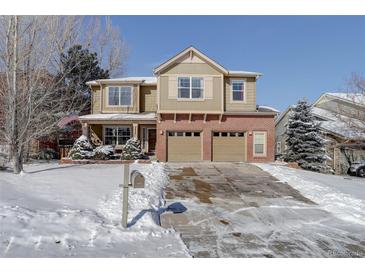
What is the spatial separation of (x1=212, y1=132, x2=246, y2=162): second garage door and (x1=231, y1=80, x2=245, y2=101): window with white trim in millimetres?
2223

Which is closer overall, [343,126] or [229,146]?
[229,146]

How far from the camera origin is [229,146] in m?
19.7

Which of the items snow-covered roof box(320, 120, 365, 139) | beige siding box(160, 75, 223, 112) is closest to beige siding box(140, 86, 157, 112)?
beige siding box(160, 75, 223, 112)

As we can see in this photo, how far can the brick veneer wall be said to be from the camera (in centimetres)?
1933

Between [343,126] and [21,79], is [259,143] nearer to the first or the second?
[343,126]

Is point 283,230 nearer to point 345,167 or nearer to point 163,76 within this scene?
point 163,76

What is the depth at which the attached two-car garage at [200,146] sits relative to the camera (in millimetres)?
19500

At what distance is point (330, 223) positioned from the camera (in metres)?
7.66

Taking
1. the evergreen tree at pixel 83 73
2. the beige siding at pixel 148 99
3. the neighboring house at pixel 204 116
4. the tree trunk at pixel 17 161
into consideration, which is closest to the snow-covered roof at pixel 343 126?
the neighboring house at pixel 204 116

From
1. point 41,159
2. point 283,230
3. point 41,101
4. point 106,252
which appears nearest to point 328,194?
point 283,230

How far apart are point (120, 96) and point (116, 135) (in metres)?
2.70

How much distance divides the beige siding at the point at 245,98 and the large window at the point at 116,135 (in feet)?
23.3

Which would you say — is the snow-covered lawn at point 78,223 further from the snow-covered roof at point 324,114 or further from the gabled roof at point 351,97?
the snow-covered roof at point 324,114

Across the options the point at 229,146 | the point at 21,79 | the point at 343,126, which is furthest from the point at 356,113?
the point at 21,79
